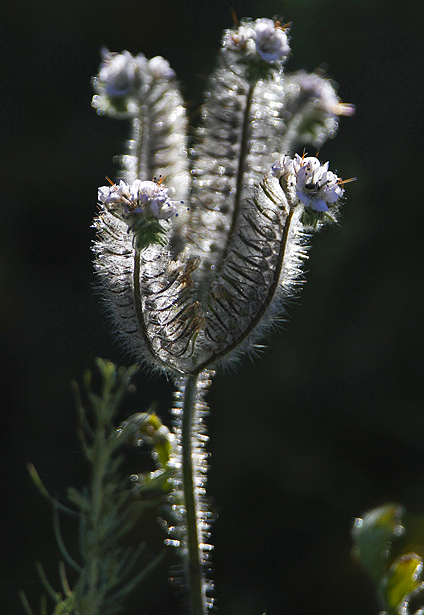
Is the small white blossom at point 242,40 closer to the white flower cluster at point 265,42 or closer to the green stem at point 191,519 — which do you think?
the white flower cluster at point 265,42

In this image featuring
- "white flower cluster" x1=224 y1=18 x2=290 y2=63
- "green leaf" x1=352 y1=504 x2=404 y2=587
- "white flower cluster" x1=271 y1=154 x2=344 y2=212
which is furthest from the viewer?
"green leaf" x1=352 y1=504 x2=404 y2=587

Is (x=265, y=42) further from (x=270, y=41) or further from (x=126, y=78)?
(x=126, y=78)

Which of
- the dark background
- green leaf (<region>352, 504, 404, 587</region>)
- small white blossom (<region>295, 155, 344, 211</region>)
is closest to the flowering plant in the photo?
small white blossom (<region>295, 155, 344, 211</region>)

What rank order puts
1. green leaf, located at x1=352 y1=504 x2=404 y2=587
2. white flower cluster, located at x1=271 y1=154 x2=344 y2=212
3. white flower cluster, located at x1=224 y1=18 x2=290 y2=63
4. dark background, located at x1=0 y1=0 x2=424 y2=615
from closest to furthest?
1. white flower cluster, located at x1=271 y1=154 x2=344 y2=212
2. white flower cluster, located at x1=224 y1=18 x2=290 y2=63
3. green leaf, located at x1=352 y1=504 x2=404 y2=587
4. dark background, located at x1=0 y1=0 x2=424 y2=615

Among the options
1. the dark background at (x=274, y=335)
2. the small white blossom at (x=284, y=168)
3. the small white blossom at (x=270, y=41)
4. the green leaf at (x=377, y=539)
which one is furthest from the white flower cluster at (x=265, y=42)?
the dark background at (x=274, y=335)

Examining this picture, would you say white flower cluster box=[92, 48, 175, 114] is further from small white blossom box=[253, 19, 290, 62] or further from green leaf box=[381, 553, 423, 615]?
green leaf box=[381, 553, 423, 615]

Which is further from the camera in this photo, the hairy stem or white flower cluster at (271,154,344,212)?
the hairy stem

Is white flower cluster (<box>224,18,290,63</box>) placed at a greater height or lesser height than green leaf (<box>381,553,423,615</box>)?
greater
